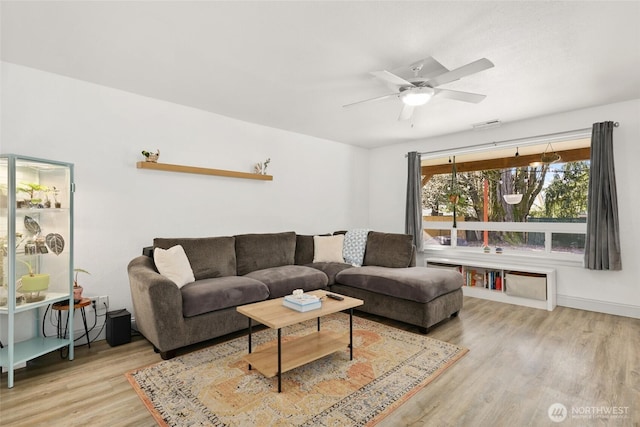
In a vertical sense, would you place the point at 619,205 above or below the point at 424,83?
below

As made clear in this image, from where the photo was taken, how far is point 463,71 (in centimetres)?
230

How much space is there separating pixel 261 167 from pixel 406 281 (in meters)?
2.45

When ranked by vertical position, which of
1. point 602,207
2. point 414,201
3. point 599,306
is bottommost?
point 599,306

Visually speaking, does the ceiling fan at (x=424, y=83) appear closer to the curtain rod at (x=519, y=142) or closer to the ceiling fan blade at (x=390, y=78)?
the ceiling fan blade at (x=390, y=78)

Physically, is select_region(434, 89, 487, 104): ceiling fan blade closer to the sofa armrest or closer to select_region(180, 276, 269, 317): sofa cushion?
select_region(180, 276, 269, 317): sofa cushion

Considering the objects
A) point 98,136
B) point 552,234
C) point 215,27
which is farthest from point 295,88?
point 552,234

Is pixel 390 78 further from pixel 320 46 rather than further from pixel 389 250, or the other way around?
pixel 389 250

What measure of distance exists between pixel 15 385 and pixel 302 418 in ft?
6.75

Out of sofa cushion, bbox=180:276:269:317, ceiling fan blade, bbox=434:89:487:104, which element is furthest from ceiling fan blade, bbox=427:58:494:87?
sofa cushion, bbox=180:276:269:317

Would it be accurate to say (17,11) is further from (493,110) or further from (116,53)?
(493,110)

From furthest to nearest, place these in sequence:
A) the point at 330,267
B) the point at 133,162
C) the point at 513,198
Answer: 1. the point at 513,198
2. the point at 330,267
3. the point at 133,162

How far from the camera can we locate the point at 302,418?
6.09 feet

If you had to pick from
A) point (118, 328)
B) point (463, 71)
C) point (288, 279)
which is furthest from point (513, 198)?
point (118, 328)

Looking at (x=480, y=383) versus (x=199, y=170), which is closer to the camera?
(x=480, y=383)
